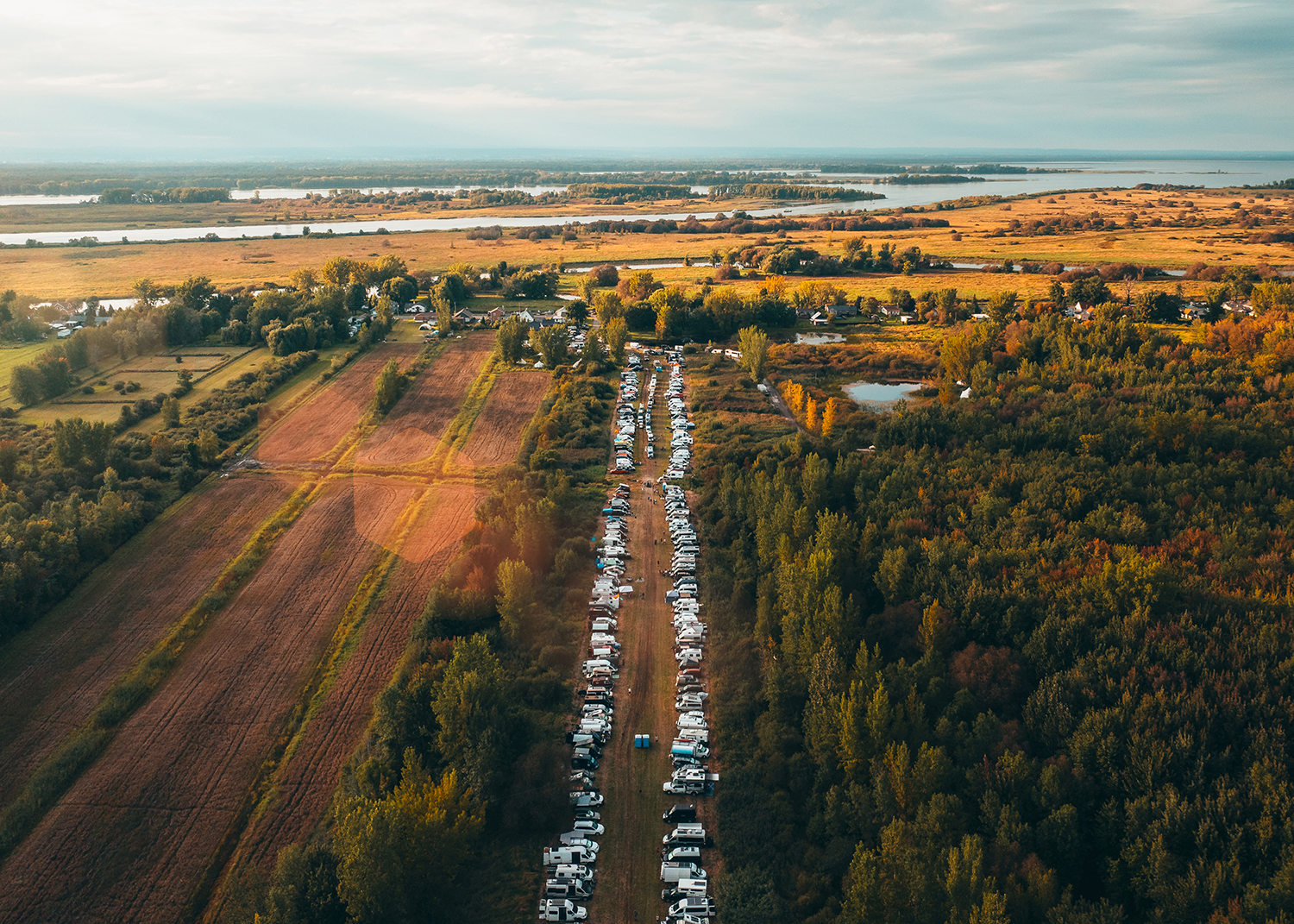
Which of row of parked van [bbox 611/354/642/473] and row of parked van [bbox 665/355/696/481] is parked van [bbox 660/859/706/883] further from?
row of parked van [bbox 611/354/642/473]

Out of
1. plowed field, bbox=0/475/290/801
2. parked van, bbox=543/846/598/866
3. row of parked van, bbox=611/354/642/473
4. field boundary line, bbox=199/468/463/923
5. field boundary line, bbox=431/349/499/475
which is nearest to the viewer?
field boundary line, bbox=199/468/463/923

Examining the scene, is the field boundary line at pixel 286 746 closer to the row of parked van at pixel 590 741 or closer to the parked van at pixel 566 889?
the parked van at pixel 566 889

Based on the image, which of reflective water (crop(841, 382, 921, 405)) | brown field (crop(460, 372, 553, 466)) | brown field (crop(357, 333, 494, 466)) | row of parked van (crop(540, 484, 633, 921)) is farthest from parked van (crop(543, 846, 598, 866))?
reflective water (crop(841, 382, 921, 405))

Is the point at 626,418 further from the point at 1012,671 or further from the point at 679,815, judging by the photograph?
the point at 1012,671

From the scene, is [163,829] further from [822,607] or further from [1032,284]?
[1032,284]

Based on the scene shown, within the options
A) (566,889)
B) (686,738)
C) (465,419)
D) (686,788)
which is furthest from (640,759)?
(465,419)

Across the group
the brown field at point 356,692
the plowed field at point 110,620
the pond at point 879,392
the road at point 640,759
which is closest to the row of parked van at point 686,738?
the road at point 640,759

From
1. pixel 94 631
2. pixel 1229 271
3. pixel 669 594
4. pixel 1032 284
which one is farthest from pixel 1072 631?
pixel 1229 271
